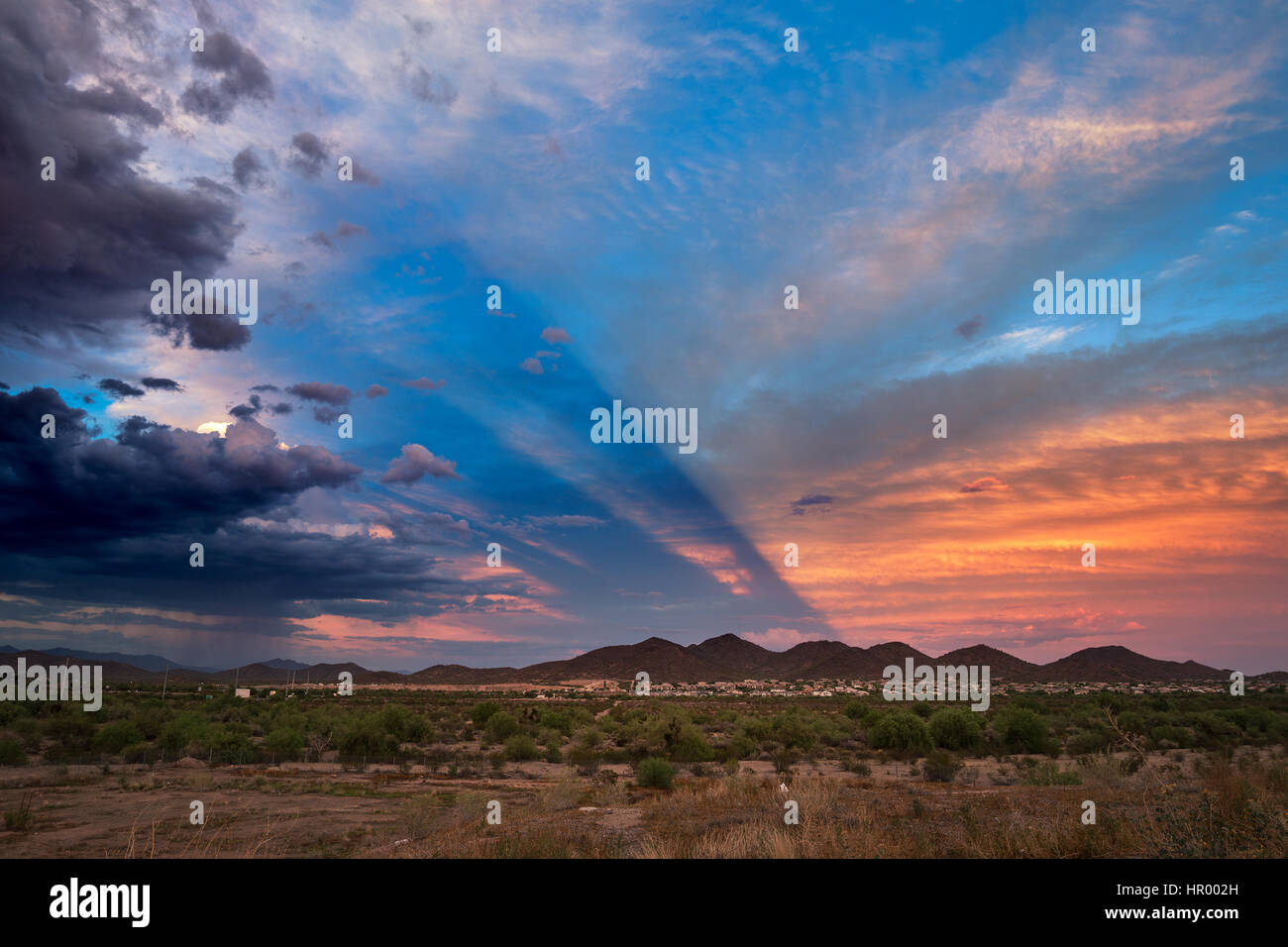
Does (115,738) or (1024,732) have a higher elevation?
(115,738)

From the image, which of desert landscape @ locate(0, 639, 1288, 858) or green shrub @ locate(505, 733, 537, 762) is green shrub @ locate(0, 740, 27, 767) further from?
green shrub @ locate(505, 733, 537, 762)

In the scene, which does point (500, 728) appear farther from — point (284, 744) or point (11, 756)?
point (11, 756)

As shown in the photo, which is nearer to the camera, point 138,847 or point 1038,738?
point 138,847

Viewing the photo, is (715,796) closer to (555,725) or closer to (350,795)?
(350,795)

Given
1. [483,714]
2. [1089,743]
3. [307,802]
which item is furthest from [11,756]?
[1089,743]

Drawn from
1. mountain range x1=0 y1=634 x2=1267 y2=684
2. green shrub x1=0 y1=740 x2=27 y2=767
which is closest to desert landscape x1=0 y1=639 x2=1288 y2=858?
green shrub x1=0 y1=740 x2=27 y2=767

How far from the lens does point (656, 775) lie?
27.4 meters

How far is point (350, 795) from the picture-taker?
25703mm

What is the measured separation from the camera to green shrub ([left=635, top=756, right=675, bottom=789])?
27197 millimetres
